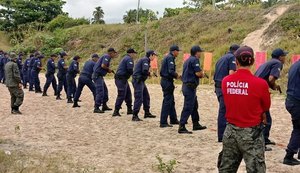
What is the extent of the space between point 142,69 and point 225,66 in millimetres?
3281

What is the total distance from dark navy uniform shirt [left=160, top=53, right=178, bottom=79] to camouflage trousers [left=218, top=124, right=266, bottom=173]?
5041mm

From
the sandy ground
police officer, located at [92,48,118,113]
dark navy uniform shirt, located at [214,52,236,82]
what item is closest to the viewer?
the sandy ground

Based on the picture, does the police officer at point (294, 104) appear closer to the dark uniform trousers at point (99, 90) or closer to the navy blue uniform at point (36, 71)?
the dark uniform trousers at point (99, 90)

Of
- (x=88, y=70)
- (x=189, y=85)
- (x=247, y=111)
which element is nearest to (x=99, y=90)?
(x=88, y=70)

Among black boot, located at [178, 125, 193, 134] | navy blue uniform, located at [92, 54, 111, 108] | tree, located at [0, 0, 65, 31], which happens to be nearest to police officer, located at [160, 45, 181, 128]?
black boot, located at [178, 125, 193, 134]

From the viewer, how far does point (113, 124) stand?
1113cm

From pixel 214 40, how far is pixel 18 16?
29237 millimetres

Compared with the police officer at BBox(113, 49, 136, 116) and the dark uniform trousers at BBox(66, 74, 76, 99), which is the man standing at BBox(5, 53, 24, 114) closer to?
the police officer at BBox(113, 49, 136, 116)

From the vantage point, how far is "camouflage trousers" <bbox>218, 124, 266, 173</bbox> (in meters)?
4.69

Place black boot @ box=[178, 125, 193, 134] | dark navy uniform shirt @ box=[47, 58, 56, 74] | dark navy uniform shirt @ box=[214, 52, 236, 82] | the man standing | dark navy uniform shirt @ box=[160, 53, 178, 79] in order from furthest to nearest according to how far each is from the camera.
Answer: dark navy uniform shirt @ box=[47, 58, 56, 74], the man standing, dark navy uniform shirt @ box=[160, 53, 178, 79], black boot @ box=[178, 125, 193, 134], dark navy uniform shirt @ box=[214, 52, 236, 82]

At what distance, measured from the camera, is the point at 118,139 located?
928cm

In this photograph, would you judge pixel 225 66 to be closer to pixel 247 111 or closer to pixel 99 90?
pixel 247 111

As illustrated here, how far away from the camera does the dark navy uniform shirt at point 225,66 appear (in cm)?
816

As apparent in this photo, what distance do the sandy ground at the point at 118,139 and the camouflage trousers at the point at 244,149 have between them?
78.5 inches
